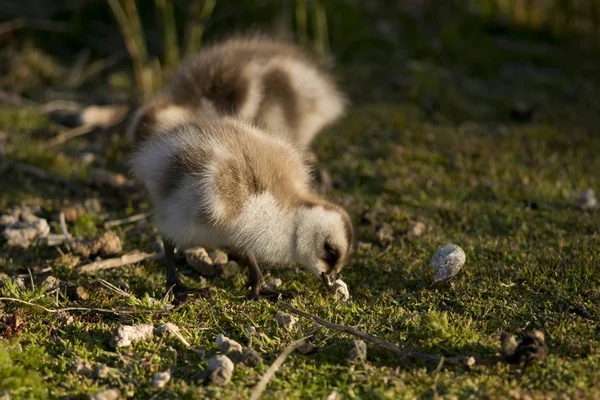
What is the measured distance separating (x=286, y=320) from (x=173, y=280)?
87cm

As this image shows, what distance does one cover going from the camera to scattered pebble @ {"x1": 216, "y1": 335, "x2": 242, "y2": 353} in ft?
10.6

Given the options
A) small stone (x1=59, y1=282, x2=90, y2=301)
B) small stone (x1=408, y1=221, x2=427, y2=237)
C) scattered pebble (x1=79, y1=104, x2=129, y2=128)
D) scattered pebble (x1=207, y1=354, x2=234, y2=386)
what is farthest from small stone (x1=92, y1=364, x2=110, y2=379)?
scattered pebble (x1=79, y1=104, x2=129, y2=128)

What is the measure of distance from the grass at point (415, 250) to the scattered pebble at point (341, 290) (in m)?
0.06

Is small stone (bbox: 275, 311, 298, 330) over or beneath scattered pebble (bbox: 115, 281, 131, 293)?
over

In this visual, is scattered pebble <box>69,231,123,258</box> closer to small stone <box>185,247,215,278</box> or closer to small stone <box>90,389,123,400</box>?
small stone <box>185,247,215,278</box>

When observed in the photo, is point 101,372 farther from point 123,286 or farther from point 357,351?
point 357,351

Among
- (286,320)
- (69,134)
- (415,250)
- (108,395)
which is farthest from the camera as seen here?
(69,134)

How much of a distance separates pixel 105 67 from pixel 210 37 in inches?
48.4

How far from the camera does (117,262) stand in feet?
13.8

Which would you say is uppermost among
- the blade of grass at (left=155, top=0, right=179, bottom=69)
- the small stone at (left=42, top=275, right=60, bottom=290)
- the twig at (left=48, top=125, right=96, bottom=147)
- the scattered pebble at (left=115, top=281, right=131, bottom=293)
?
the blade of grass at (left=155, top=0, right=179, bottom=69)

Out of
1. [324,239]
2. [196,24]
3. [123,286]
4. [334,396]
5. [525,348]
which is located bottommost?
[123,286]

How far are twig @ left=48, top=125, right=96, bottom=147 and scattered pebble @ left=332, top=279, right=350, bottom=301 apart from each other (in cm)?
330

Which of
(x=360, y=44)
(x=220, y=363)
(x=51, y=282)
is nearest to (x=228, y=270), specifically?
(x=51, y=282)

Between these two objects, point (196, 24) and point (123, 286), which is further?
point (196, 24)
